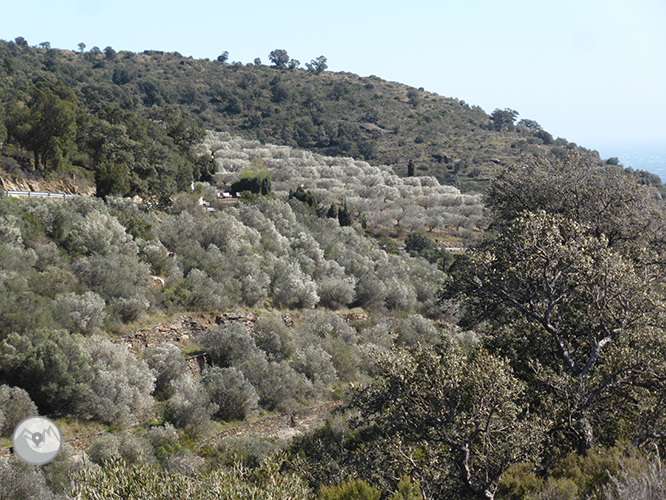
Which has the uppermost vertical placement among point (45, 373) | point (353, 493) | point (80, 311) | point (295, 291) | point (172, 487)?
point (172, 487)

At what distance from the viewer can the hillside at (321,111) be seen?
8625cm

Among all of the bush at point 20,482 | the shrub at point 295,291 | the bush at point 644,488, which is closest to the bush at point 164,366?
the bush at point 20,482

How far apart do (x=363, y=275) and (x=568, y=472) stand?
25.9 metres

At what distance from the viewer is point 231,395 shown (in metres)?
17.0

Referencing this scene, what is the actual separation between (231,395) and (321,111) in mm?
93786

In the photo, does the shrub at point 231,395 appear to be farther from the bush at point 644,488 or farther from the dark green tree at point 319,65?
the dark green tree at point 319,65

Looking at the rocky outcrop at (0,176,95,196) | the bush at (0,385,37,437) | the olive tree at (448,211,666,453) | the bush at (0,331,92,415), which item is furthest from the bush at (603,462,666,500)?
the rocky outcrop at (0,176,95,196)

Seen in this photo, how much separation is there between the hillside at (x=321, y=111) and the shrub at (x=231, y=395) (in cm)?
6078

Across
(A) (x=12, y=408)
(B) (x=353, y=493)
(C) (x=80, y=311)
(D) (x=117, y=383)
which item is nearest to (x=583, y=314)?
(B) (x=353, y=493)

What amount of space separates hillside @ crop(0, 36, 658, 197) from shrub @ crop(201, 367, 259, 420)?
60777 mm

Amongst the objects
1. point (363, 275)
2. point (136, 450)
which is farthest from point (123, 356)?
point (363, 275)

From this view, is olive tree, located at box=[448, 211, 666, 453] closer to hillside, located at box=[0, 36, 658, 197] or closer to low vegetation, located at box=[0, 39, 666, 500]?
low vegetation, located at box=[0, 39, 666, 500]

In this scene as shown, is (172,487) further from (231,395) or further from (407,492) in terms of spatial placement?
(231,395)

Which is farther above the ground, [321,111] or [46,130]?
[321,111]
